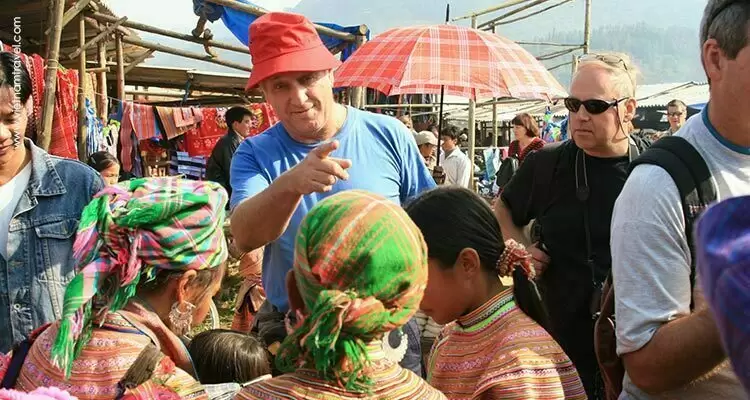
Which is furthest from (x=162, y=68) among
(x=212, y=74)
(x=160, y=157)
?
(x=160, y=157)

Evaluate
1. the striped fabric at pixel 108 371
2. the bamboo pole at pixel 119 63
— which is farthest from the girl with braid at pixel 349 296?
the bamboo pole at pixel 119 63

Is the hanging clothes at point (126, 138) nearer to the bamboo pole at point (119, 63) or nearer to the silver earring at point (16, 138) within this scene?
the bamboo pole at point (119, 63)

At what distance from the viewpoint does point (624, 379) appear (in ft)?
6.36

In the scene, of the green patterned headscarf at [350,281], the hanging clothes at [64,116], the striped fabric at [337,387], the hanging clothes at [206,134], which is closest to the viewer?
the green patterned headscarf at [350,281]

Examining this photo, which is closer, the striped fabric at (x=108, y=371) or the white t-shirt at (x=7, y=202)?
the striped fabric at (x=108, y=371)

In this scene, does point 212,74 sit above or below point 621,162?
above

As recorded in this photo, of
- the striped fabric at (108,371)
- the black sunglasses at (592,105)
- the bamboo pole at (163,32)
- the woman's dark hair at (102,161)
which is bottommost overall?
the striped fabric at (108,371)

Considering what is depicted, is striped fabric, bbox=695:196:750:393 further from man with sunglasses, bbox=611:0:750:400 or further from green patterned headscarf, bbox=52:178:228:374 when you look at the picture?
green patterned headscarf, bbox=52:178:228:374

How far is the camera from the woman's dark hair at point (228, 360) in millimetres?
2699

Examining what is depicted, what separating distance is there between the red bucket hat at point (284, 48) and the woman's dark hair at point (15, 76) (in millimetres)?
802

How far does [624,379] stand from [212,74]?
11111mm

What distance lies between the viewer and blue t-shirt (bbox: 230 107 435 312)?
2617 mm

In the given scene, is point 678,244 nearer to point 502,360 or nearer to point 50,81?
point 502,360

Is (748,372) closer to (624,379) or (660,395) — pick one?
(660,395)
